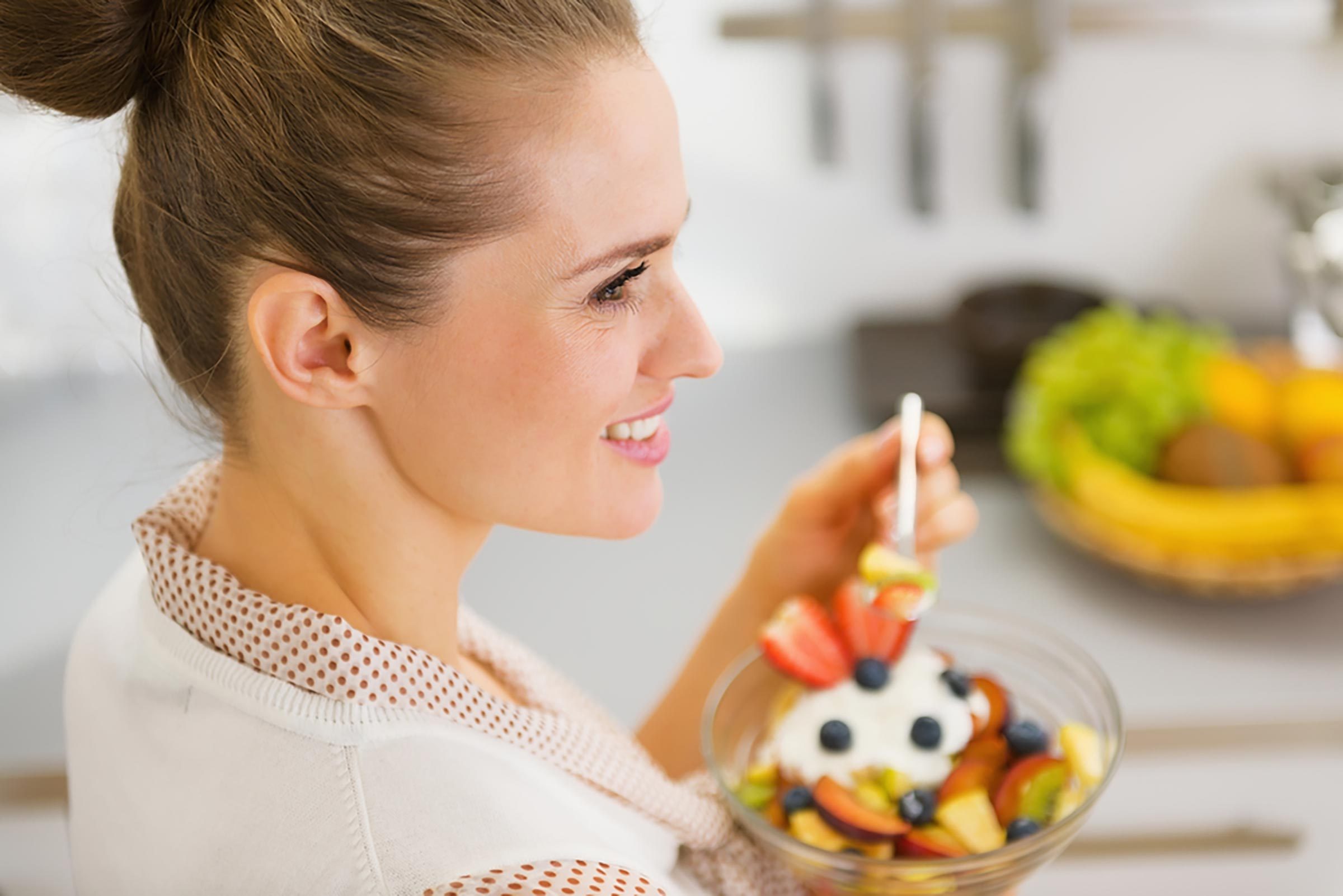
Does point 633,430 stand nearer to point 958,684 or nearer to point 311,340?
point 311,340

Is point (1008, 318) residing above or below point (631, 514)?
below

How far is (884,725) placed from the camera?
0.90 metres

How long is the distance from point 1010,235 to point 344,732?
1.30 metres

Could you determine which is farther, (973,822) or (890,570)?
(890,570)

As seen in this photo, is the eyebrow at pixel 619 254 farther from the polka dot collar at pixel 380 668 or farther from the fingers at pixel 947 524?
the fingers at pixel 947 524

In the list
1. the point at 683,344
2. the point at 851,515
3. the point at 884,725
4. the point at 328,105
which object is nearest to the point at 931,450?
the point at 851,515

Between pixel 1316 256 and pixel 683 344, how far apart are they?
44.7 inches

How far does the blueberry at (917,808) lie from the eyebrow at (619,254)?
0.39 m

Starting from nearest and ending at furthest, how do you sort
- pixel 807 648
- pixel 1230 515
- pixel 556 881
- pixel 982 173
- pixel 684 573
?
pixel 556 881 < pixel 807 648 < pixel 1230 515 < pixel 684 573 < pixel 982 173

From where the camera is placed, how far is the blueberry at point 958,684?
36.2 inches

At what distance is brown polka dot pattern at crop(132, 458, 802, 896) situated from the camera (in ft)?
2.26

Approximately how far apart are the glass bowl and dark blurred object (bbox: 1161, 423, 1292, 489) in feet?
1.29

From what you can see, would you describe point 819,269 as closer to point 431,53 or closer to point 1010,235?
point 1010,235

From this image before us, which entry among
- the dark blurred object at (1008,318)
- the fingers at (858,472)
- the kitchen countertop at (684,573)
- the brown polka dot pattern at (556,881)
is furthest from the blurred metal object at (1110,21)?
the brown polka dot pattern at (556,881)
